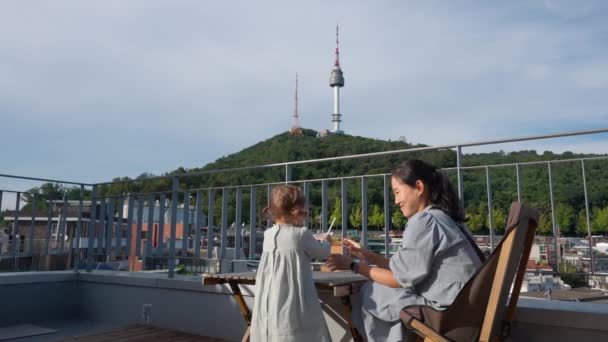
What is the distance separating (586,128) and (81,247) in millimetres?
5083

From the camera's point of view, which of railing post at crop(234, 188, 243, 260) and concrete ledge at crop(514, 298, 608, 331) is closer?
concrete ledge at crop(514, 298, 608, 331)

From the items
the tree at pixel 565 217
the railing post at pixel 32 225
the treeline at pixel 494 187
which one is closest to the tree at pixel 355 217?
the treeline at pixel 494 187

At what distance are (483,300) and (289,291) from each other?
3.25 ft

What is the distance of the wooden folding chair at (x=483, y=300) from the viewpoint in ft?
5.08

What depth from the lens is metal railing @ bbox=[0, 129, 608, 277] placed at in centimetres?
322

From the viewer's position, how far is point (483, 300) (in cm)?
160

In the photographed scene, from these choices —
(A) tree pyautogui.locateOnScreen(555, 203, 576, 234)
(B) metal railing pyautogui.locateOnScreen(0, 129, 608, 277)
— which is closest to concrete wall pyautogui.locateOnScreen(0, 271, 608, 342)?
(B) metal railing pyautogui.locateOnScreen(0, 129, 608, 277)

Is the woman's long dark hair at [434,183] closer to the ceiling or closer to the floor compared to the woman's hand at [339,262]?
closer to the ceiling

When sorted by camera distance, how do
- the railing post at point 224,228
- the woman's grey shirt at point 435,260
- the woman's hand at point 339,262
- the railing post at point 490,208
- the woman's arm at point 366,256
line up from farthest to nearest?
1. the railing post at point 224,228
2. the railing post at point 490,208
3. the woman's arm at point 366,256
4. the woman's hand at point 339,262
5. the woman's grey shirt at point 435,260

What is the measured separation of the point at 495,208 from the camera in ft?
10.5

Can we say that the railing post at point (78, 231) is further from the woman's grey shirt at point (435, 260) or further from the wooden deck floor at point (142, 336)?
the woman's grey shirt at point (435, 260)

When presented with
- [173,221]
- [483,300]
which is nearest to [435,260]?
[483,300]

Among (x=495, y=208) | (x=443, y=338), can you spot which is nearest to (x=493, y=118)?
(x=495, y=208)

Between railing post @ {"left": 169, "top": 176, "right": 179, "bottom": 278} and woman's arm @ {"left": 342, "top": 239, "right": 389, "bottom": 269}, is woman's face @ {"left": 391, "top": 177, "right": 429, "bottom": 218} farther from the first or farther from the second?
railing post @ {"left": 169, "top": 176, "right": 179, "bottom": 278}
